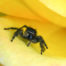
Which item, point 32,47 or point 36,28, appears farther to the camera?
point 36,28

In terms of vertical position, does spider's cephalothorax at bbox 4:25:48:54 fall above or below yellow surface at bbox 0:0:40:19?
below

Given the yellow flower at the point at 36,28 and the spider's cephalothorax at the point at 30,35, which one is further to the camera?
the spider's cephalothorax at the point at 30,35

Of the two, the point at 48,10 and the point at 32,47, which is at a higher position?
the point at 48,10

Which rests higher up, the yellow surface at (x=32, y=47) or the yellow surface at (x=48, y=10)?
the yellow surface at (x=48, y=10)

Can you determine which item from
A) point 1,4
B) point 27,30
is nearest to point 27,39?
point 27,30

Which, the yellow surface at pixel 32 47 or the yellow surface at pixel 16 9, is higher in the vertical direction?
the yellow surface at pixel 16 9

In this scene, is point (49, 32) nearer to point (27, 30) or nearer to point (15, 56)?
point (27, 30)
